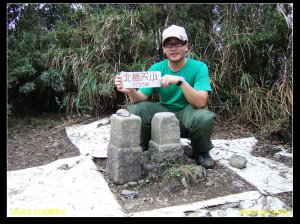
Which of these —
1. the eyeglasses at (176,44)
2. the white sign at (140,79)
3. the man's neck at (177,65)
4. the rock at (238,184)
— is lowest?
the rock at (238,184)

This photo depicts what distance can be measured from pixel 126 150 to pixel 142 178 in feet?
0.98

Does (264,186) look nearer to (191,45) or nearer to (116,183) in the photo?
(116,183)

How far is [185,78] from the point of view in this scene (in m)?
2.93

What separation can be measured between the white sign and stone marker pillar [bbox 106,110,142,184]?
26 centimetres

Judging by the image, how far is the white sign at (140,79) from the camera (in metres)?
2.78

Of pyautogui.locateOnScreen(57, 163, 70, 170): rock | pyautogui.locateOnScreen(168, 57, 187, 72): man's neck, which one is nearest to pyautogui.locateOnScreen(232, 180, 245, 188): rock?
pyautogui.locateOnScreen(168, 57, 187, 72): man's neck

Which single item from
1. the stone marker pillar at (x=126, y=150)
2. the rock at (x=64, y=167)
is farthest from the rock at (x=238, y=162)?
the rock at (x=64, y=167)

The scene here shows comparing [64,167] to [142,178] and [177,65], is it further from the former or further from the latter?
[177,65]

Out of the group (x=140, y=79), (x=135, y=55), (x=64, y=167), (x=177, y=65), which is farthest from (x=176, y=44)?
(x=135, y=55)

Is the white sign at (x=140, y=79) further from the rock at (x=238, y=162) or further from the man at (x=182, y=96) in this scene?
the rock at (x=238, y=162)

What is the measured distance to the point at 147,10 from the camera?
5301mm

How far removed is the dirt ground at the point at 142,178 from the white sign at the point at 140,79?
30.3 inches

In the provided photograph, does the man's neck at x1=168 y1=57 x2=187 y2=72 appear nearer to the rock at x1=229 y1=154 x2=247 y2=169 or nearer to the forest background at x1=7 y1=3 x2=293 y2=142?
the rock at x1=229 y1=154 x2=247 y2=169

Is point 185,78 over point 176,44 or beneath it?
beneath
